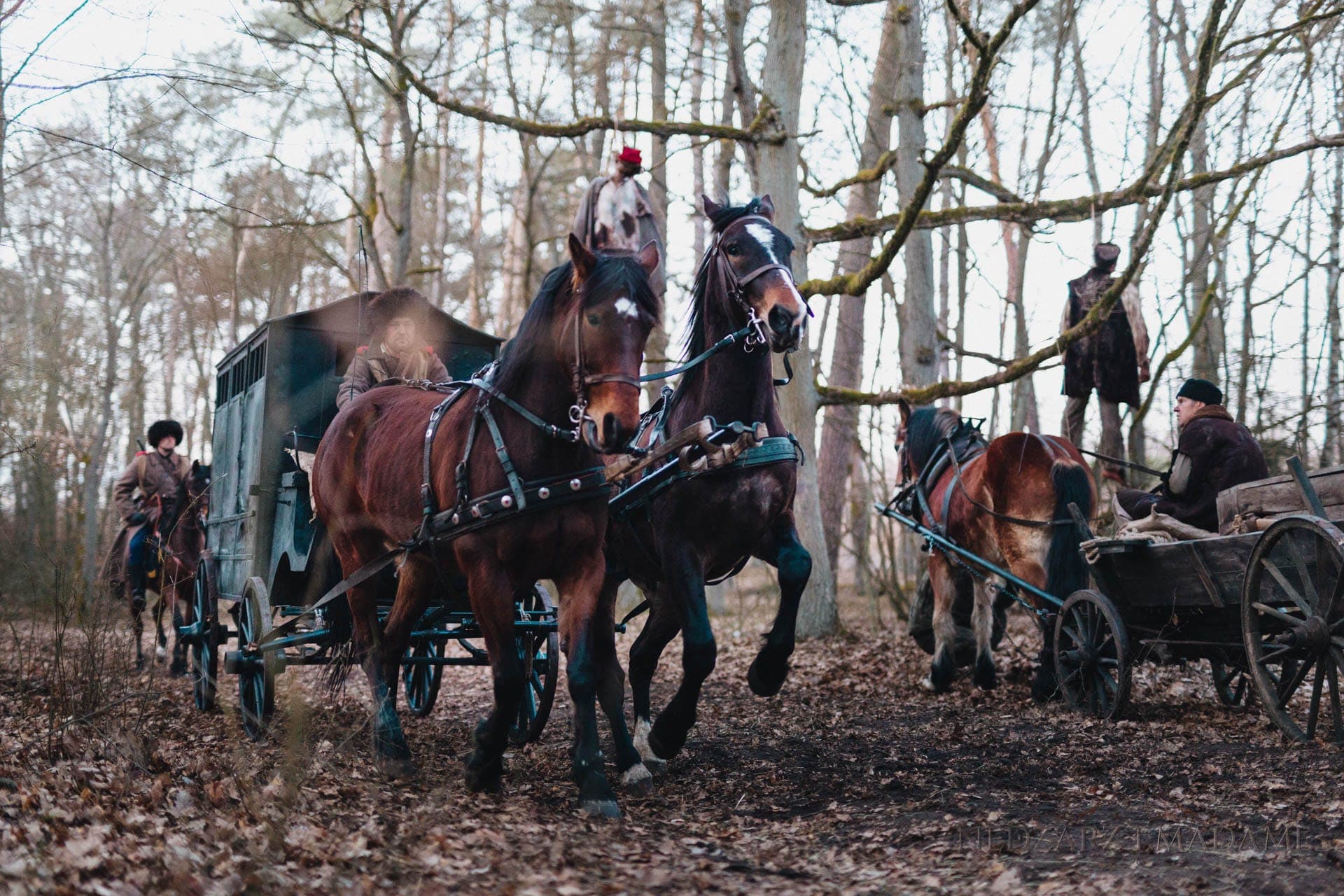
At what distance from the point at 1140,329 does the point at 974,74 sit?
327 centimetres

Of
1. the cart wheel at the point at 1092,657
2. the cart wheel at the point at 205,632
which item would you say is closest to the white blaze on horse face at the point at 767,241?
the cart wheel at the point at 1092,657

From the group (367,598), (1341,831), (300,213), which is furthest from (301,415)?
(300,213)

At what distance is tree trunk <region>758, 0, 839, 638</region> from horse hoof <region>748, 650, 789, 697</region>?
215 inches

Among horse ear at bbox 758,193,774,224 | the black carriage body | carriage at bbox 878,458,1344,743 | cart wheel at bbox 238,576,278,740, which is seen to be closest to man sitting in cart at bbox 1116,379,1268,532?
carriage at bbox 878,458,1344,743

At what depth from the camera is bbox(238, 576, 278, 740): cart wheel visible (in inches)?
266

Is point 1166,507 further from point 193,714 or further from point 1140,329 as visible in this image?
point 193,714

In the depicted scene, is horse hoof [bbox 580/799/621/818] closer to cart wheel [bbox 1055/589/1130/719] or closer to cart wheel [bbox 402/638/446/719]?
cart wheel [bbox 402/638/446/719]

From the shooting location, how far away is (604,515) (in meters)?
5.20

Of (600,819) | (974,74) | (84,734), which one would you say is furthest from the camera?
(974,74)

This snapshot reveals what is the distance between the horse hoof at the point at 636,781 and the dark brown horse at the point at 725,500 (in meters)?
0.02

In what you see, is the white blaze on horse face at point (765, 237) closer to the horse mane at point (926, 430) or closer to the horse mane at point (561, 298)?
the horse mane at point (561, 298)

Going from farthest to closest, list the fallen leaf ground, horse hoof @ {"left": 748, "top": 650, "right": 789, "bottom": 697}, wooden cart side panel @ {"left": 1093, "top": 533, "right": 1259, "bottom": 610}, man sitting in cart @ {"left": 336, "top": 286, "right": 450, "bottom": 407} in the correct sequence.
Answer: man sitting in cart @ {"left": 336, "top": 286, "right": 450, "bottom": 407} → wooden cart side panel @ {"left": 1093, "top": 533, "right": 1259, "bottom": 610} → horse hoof @ {"left": 748, "top": 650, "right": 789, "bottom": 697} → the fallen leaf ground

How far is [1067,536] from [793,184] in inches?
204

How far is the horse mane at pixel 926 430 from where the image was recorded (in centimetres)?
974
